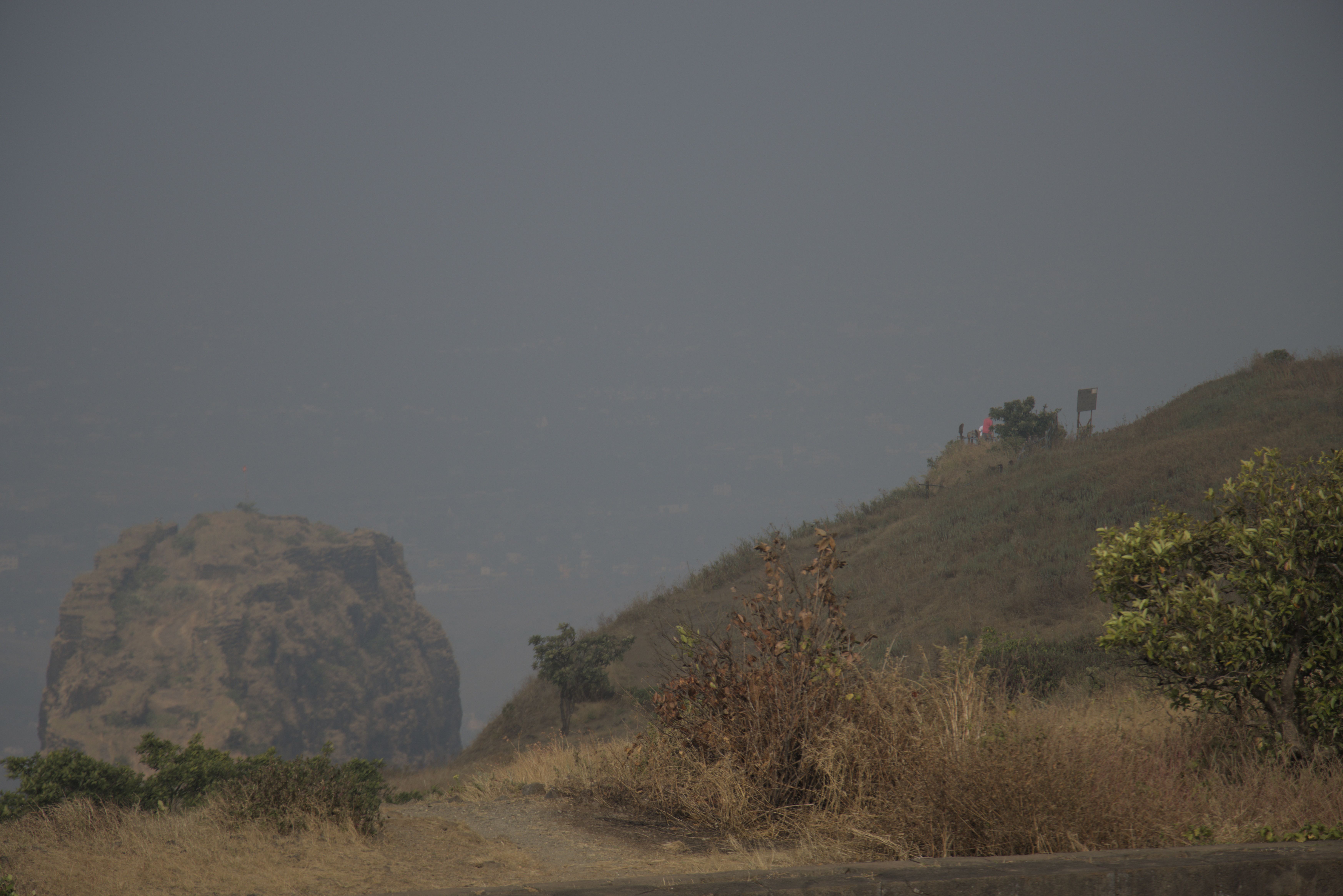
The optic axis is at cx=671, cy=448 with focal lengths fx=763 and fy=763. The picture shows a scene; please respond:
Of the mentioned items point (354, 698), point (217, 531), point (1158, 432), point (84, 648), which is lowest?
point (354, 698)

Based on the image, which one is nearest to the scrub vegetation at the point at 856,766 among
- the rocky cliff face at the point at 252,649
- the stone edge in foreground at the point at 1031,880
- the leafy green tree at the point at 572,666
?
the stone edge in foreground at the point at 1031,880

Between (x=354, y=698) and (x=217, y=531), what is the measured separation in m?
37.6

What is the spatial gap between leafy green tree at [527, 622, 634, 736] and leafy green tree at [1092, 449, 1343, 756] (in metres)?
19.0

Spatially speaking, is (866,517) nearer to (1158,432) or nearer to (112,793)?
(1158,432)

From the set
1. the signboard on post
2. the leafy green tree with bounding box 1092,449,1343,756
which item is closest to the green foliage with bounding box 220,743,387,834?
the leafy green tree with bounding box 1092,449,1343,756

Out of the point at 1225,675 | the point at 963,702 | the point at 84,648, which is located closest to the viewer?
the point at 963,702

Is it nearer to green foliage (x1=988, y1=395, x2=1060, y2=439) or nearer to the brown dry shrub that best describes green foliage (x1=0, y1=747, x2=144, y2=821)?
the brown dry shrub

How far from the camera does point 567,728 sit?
73.2ft

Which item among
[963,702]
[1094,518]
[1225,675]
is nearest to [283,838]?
[963,702]

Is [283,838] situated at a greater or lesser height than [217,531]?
lesser

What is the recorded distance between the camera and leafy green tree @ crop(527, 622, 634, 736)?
928 inches

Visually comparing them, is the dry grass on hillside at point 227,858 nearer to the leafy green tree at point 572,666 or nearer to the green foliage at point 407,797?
the green foliage at point 407,797

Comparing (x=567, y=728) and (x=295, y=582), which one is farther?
(x=295, y=582)

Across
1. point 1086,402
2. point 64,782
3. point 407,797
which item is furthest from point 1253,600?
point 1086,402
